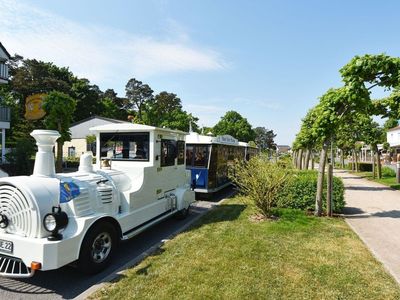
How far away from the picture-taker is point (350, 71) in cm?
851

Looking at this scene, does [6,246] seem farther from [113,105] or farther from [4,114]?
[113,105]

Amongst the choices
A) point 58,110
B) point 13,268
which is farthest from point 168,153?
point 58,110

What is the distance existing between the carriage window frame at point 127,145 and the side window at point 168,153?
0.55 m

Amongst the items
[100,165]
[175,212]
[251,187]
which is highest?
[100,165]

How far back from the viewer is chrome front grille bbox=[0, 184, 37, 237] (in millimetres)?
4406

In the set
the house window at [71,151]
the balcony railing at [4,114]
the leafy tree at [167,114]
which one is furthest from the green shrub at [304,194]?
the leafy tree at [167,114]

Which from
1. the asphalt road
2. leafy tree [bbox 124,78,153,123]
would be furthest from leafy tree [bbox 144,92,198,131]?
the asphalt road

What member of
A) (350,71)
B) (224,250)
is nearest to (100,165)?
(224,250)

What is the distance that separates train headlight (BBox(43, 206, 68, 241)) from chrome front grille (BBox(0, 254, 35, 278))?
54 centimetres

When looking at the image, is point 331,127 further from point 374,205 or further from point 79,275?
point 79,275

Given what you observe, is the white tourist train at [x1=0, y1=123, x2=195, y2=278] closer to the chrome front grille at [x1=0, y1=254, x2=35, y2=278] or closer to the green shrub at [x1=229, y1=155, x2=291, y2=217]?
the chrome front grille at [x1=0, y1=254, x2=35, y2=278]

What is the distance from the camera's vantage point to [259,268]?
515 cm

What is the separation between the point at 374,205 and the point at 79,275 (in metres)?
10.3

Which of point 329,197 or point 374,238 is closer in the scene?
point 374,238
